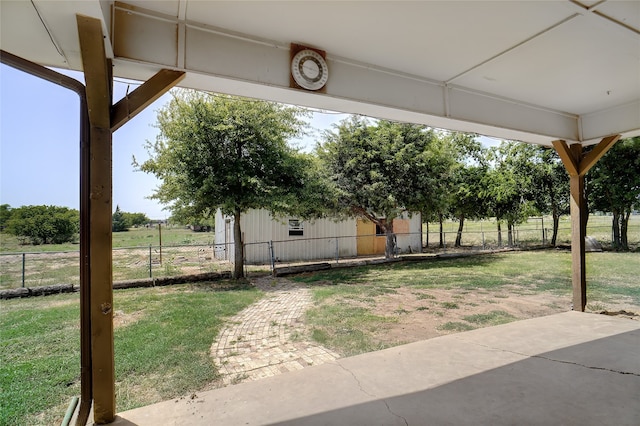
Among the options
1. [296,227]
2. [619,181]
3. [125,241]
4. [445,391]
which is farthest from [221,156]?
[125,241]

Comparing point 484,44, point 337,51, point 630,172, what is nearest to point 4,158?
point 337,51

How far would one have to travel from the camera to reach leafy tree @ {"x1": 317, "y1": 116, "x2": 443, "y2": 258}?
11555mm

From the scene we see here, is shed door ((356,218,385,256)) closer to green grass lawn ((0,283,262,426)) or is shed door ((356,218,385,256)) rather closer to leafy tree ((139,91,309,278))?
leafy tree ((139,91,309,278))

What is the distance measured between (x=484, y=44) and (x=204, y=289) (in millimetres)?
7536

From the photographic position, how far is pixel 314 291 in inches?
304

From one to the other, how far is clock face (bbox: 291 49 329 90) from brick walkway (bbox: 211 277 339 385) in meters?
2.90

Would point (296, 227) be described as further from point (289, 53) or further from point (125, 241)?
point (125, 241)

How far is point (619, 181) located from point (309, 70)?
54.4ft

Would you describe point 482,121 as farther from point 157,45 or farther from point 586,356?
point 157,45

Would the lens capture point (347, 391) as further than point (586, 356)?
No

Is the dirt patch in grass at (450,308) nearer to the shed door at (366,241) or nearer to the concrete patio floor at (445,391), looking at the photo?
the concrete patio floor at (445,391)

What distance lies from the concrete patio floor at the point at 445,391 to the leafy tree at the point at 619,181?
1332cm

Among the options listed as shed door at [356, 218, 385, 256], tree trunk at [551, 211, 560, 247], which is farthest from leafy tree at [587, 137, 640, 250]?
shed door at [356, 218, 385, 256]

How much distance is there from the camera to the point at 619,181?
1383 centimetres
